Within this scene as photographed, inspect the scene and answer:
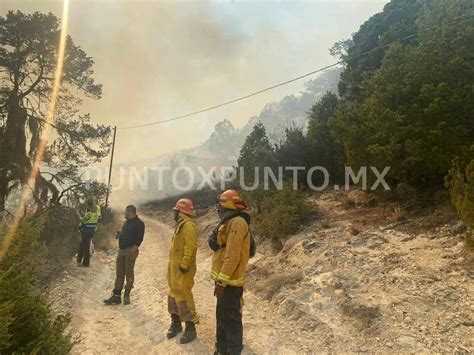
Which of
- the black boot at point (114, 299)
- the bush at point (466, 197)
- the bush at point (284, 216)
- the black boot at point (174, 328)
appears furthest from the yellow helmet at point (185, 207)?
the bush at point (284, 216)

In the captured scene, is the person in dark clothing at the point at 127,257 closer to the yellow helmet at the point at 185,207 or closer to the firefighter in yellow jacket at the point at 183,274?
the firefighter in yellow jacket at the point at 183,274

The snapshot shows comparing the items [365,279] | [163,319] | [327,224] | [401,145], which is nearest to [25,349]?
[163,319]

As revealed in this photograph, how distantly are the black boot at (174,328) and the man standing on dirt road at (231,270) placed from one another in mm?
1024

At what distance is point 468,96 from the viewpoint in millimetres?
8172

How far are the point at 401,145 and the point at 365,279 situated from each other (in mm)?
4120

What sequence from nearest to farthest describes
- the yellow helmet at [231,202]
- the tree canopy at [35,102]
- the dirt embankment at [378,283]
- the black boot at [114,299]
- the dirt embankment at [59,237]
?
the yellow helmet at [231,202]
the dirt embankment at [378,283]
the black boot at [114,299]
the dirt embankment at [59,237]
the tree canopy at [35,102]

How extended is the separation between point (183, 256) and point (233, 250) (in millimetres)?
1227

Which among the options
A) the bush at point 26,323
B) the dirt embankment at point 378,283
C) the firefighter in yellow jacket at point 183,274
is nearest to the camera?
the bush at point 26,323

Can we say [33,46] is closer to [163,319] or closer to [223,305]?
[163,319]

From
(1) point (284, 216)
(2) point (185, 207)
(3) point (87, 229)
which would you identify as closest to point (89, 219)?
(3) point (87, 229)

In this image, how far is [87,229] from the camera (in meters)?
9.85

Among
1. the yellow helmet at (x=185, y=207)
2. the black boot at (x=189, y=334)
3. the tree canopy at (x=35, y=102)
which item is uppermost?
the tree canopy at (x=35, y=102)

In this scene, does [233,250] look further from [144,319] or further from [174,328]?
[144,319]

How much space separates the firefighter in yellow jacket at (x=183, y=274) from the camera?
5047 millimetres
